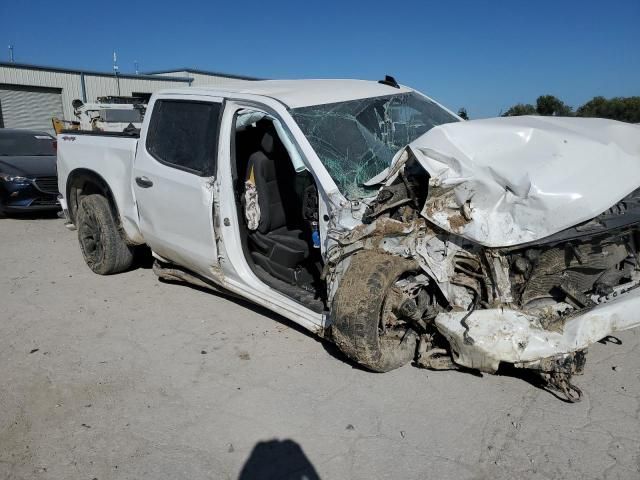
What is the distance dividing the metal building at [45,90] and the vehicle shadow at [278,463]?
23307mm

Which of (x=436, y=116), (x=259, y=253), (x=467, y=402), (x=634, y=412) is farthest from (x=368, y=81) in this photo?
(x=634, y=412)

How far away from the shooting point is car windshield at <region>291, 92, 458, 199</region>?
341 cm

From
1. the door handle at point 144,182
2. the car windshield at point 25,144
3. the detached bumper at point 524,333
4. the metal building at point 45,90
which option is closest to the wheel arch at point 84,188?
the door handle at point 144,182

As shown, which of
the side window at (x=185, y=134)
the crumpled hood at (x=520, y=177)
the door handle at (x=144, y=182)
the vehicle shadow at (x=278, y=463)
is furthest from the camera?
the door handle at (x=144, y=182)

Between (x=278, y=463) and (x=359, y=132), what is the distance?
2.29 m

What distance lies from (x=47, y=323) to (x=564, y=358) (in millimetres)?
3973

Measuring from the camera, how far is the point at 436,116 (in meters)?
4.50

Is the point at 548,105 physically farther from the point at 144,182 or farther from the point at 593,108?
the point at 144,182

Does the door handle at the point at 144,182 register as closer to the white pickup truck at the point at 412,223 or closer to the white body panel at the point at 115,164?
the white pickup truck at the point at 412,223

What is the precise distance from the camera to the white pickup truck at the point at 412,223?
277 centimetres

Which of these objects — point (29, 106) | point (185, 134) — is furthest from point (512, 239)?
point (29, 106)

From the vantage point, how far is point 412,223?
2963mm

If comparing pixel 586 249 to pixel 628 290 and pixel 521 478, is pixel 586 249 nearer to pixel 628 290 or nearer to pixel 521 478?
pixel 628 290

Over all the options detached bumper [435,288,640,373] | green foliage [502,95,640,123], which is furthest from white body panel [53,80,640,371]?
green foliage [502,95,640,123]
